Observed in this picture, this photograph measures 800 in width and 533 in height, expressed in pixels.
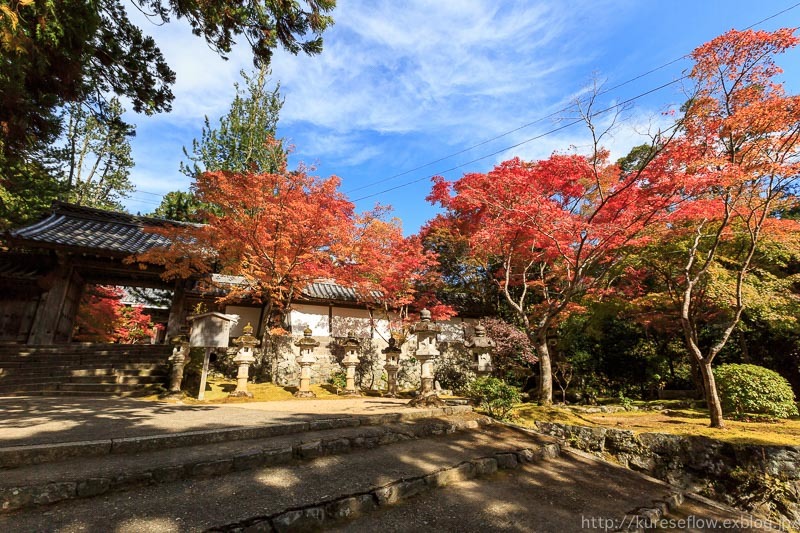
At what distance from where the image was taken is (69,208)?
1505 cm

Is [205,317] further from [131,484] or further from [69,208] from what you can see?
[69,208]

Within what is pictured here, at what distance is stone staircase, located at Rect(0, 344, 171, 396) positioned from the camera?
948 cm

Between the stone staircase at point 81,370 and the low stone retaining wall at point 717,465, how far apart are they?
36.8 ft

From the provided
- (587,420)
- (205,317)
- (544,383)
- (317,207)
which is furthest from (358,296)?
(587,420)

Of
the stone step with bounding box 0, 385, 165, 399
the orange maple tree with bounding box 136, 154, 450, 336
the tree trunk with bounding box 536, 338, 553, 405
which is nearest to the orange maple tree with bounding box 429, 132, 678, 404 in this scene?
the tree trunk with bounding box 536, 338, 553, 405

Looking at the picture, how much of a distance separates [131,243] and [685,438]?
17.7 metres

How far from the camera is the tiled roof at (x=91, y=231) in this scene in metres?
11.8

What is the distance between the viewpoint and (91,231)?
14.0m

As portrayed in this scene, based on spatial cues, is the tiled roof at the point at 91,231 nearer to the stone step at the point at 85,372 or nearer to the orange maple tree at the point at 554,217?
the stone step at the point at 85,372

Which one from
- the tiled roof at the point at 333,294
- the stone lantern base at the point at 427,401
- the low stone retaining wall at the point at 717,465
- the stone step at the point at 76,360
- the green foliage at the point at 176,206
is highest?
the green foliage at the point at 176,206

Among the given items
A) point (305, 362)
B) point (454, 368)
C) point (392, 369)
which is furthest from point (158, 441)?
Answer: point (454, 368)

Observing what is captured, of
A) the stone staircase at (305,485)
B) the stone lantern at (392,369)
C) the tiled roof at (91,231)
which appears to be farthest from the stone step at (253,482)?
the tiled roof at (91,231)

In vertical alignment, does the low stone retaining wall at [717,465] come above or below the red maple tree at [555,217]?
below

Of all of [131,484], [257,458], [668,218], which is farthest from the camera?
[668,218]
